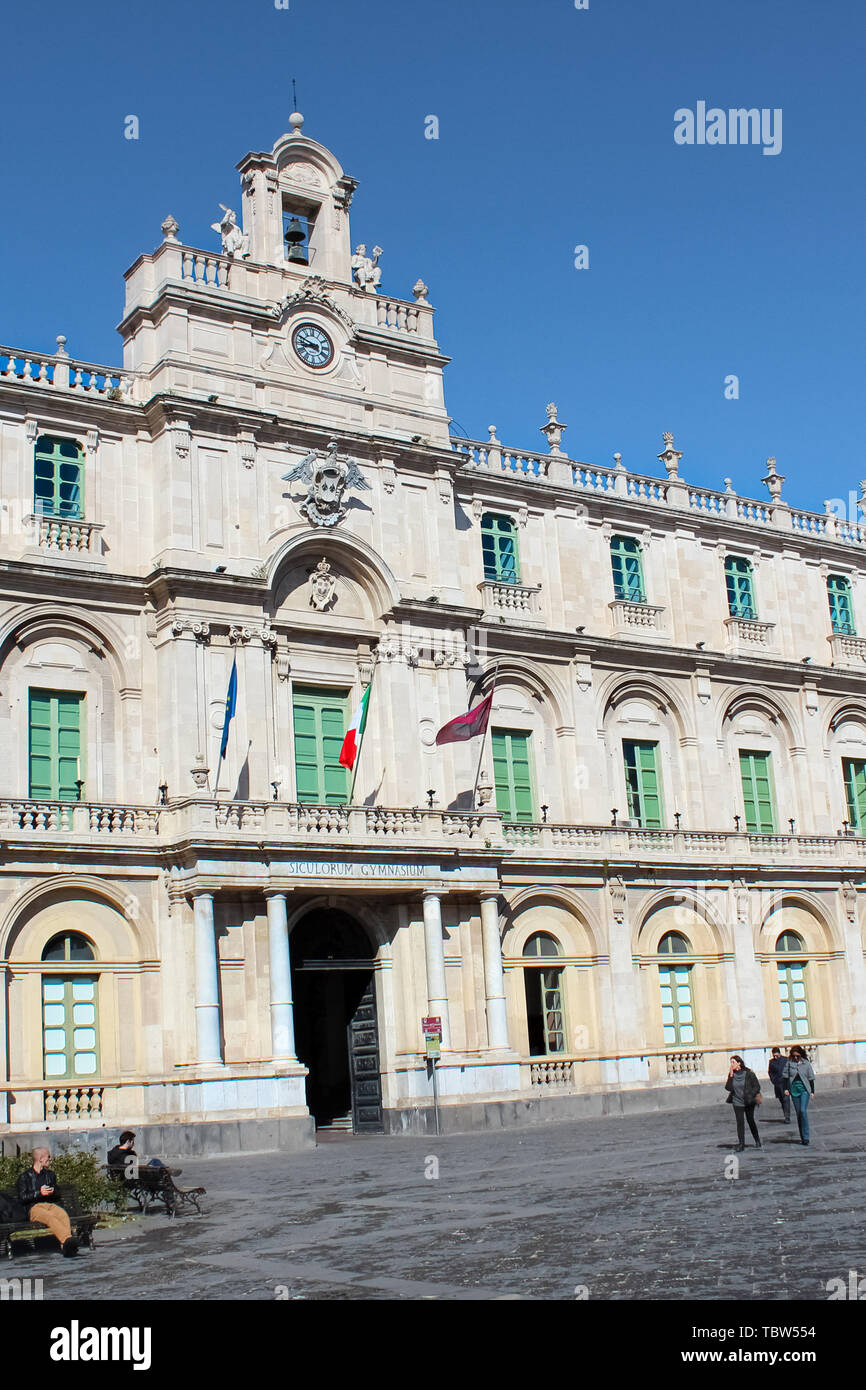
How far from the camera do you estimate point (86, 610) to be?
31766mm

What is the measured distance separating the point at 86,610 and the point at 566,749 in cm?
1324

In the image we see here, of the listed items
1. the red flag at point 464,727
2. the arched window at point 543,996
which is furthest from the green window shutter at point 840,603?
the red flag at point 464,727

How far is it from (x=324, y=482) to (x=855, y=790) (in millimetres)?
20477

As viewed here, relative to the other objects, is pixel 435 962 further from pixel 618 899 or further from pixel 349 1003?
pixel 618 899

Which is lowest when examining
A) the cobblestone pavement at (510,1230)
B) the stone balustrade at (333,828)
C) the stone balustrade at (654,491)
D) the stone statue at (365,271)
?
the cobblestone pavement at (510,1230)

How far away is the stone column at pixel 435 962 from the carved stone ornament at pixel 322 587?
23.3 ft

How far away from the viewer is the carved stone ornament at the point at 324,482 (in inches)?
1347

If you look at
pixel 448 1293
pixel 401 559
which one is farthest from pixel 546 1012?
pixel 448 1293

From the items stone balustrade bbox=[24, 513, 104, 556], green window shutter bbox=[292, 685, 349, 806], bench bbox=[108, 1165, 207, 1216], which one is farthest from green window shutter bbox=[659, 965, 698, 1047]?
bench bbox=[108, 1165, 207, 1216]

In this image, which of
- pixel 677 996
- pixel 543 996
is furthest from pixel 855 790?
pixel 543 996

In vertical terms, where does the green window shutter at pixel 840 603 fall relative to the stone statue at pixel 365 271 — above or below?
below

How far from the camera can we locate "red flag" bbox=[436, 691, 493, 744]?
3294 centimetres

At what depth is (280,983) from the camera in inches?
1179

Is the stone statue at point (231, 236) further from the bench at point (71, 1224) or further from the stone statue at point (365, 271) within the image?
the bench at point (71, 1224)
